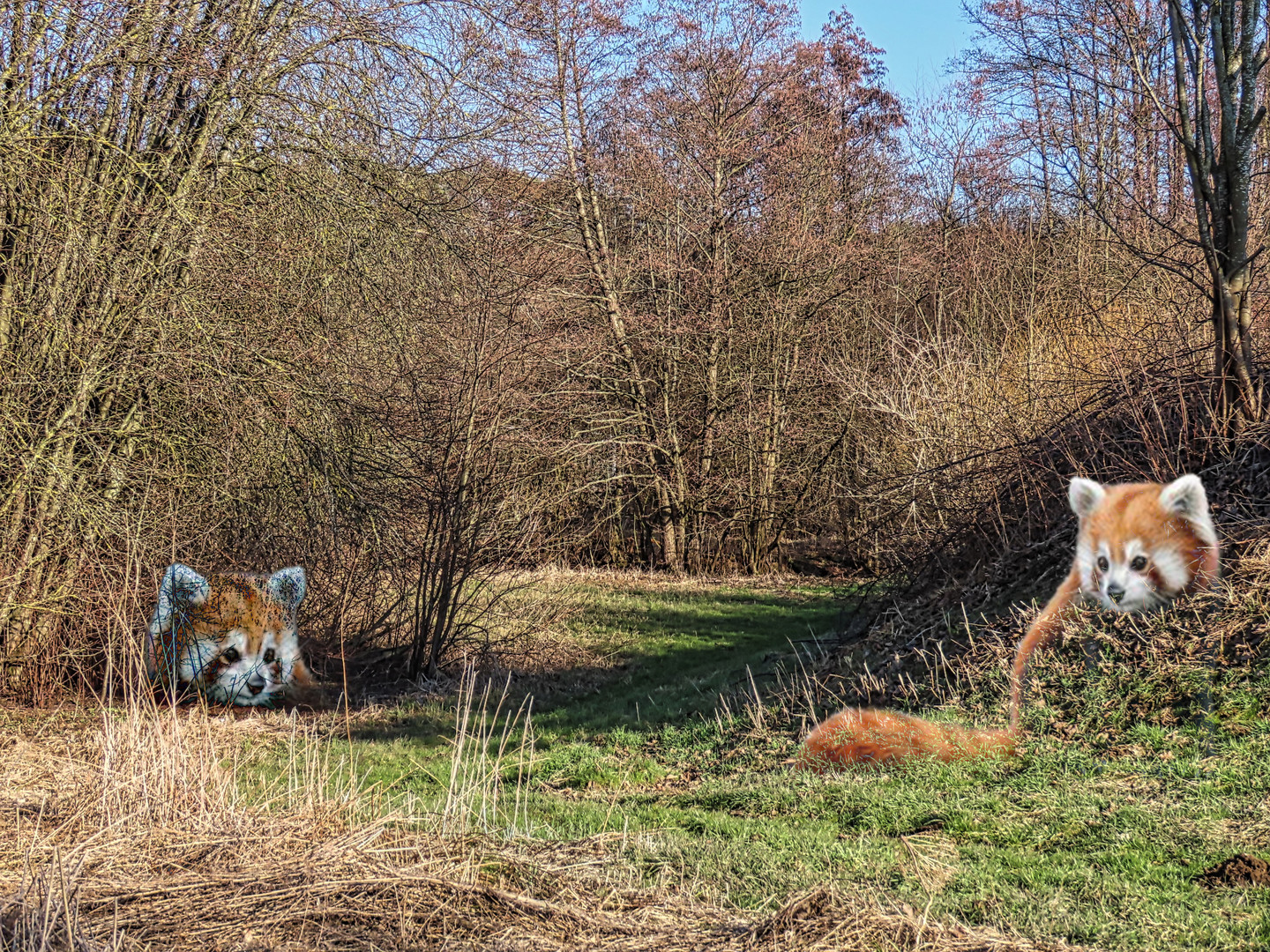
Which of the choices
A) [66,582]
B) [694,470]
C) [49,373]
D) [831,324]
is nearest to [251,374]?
[49,373]

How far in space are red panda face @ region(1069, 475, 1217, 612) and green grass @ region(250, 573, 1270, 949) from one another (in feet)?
2.26

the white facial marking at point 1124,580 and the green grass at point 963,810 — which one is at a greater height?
the white facial marking at point 1124,580

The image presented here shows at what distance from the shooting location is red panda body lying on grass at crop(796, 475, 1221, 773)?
7.02m

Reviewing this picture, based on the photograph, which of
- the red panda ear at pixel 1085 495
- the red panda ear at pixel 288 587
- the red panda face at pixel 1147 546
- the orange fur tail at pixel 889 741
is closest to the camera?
the orange fur tail at pixel 889 741

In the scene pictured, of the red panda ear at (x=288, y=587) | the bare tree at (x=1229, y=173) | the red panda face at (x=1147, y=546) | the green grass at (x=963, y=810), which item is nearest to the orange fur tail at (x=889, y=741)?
the green grass at (x=963, y=810)

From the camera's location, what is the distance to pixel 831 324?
20750 millimetres

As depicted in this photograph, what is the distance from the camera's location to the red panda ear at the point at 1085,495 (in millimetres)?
8273

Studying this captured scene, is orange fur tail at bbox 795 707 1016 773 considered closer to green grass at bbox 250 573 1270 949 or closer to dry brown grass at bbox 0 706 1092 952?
green grass at bbox 250 573 1270 949

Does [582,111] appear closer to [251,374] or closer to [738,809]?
[251,374]

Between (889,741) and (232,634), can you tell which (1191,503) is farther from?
(232,634)

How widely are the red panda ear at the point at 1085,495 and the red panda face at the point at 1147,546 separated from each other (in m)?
0.08

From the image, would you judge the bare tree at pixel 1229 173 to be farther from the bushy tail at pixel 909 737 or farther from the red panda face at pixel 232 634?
the red panda face at pixel 232 634

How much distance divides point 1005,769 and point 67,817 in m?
4.74

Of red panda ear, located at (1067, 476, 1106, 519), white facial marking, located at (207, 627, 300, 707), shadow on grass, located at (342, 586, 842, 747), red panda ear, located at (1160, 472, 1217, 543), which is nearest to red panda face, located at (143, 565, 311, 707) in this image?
white facial marking, located at (207, 627, 300, 707)
